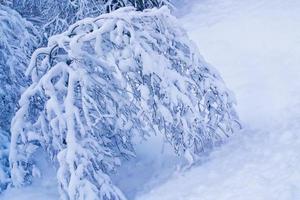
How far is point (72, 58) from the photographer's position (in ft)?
15.5

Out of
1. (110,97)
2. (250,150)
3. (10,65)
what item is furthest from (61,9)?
(250,150)

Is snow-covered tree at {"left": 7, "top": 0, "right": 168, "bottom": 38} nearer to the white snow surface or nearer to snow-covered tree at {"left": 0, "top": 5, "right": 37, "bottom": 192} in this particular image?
the white snow surface

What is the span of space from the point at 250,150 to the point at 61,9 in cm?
611

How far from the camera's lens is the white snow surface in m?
4.40

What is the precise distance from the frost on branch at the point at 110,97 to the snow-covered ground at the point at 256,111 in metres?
0.37

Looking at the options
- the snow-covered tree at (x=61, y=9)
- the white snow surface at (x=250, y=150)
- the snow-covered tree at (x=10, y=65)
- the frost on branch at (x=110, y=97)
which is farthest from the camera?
the snow-covered tree at (x=61, y=9)

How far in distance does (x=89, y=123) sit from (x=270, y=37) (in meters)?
5.34

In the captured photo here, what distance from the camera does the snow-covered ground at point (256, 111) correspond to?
440 centimetres

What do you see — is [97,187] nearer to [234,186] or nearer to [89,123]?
[89,123]

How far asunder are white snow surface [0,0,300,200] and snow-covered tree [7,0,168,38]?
1927 mm

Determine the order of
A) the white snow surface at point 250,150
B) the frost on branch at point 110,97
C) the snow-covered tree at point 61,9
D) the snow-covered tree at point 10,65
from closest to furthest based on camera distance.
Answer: the white snow surface at point 250,150 < the frost on branch at point 110,97 < the snow-covered tree at point 10,65 < the snow-covered tree at point 61,9

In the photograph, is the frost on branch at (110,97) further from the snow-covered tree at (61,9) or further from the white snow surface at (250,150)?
the snow-covered tree at (61,9)

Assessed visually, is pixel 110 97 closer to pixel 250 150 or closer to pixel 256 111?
pixel 250 150

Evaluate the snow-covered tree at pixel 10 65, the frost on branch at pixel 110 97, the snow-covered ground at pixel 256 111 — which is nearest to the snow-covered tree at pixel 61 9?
the snow-covered ground at pixel 256 111
